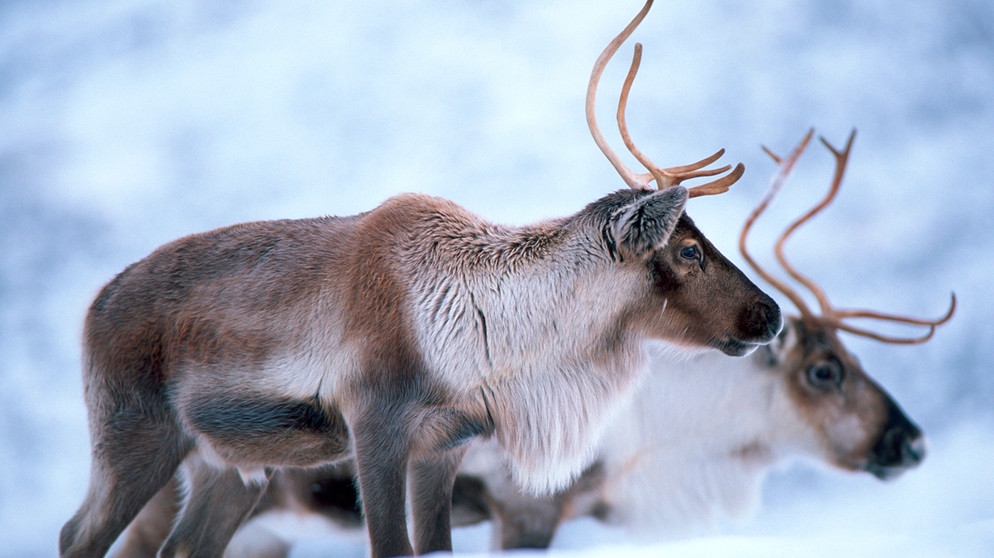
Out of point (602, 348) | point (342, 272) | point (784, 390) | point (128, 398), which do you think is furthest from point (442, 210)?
point (784, 390)

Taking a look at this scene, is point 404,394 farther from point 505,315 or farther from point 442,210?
point 442,210

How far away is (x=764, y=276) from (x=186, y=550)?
3.54 meters

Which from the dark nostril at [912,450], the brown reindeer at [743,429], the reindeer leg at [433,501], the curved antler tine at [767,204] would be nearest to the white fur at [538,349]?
the reindeer leg at [433,501]

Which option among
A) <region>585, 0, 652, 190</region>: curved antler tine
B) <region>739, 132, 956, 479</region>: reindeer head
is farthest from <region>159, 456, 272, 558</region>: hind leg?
<region>739, 132, 956, 479</region>: reindeer head

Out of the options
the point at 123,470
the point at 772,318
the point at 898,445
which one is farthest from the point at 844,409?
the point at 123,470

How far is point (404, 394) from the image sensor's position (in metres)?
3.21

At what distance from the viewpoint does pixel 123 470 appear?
136 inches

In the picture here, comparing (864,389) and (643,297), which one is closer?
(643,297)

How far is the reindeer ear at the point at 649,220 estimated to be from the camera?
3.34 meters

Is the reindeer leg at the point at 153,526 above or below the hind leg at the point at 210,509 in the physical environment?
below

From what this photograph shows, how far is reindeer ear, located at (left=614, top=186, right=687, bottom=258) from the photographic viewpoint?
→ 11.0 feet

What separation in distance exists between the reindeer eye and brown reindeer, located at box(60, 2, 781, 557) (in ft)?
7.65

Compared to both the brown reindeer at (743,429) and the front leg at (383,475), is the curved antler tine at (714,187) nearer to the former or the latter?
the front leg at (383,475)

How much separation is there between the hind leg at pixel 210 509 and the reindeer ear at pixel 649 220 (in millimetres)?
1540
